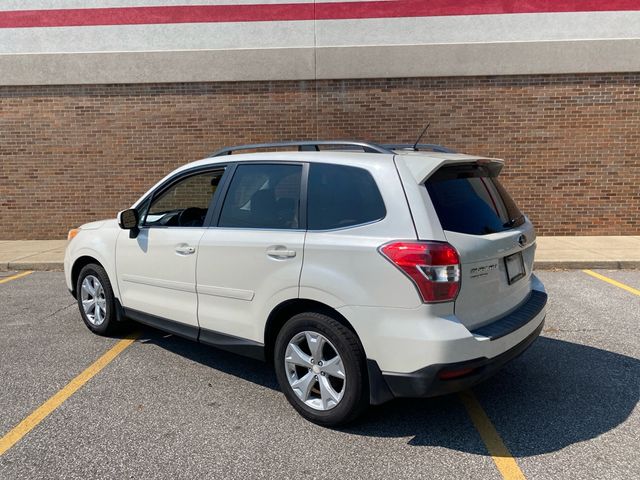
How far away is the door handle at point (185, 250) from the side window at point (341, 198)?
3.52 ft

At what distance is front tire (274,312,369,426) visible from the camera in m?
2.88

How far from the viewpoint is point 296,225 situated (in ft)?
10.5

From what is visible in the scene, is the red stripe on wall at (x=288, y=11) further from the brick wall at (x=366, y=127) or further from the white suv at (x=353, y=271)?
the white suv at (x=353, y=271)

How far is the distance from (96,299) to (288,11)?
280 inches

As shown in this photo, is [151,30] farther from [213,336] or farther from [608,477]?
[608,477]

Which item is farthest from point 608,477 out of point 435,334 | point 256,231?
point 256,231

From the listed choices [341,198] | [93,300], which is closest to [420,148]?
[341,198]

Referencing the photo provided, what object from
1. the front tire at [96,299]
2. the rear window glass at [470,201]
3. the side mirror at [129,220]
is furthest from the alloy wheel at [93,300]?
the rear window glass at [470,201]

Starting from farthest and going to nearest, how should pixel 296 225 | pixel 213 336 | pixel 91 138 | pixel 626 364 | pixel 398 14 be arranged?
pixel 91 138 < pixel 398 14 < pixel 626 364 < pixel 213 336 < pixel 296 225

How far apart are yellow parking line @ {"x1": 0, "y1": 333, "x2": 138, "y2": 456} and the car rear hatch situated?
279 cm

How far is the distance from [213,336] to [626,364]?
3360 mm

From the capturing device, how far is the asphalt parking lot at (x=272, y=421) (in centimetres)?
268

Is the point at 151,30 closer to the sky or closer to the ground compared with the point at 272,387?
closer to the sky

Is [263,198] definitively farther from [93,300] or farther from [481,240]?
[93,300]
